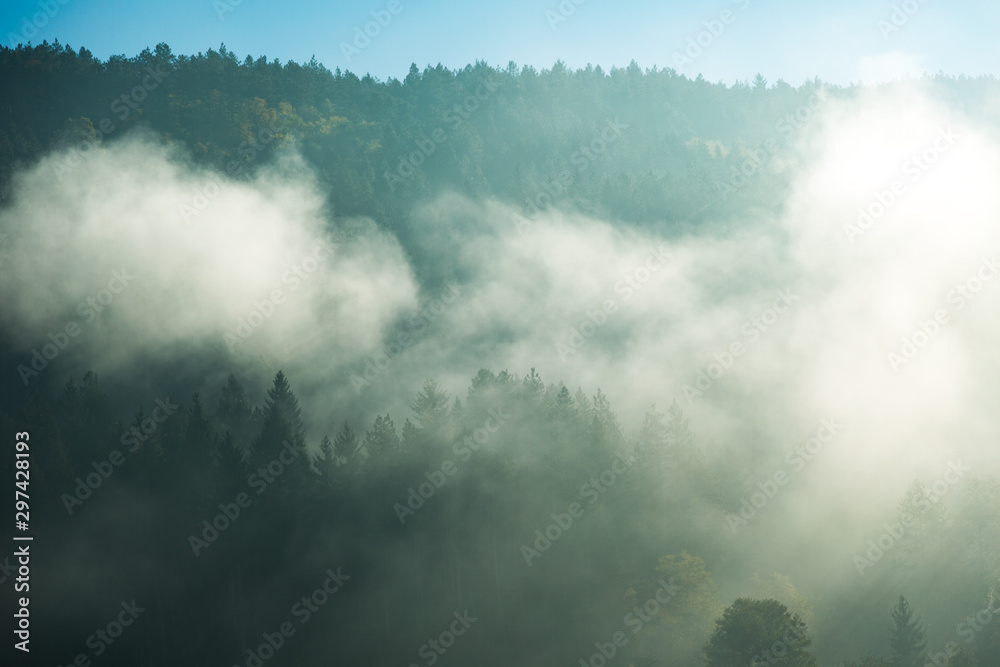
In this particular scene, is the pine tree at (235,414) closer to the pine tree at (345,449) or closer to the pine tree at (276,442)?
the pine tree at (276,442)

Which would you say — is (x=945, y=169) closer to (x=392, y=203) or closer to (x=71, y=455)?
(x=392, y=203)

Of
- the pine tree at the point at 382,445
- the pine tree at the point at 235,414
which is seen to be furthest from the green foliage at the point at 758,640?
the pine tree at the point at 235,414

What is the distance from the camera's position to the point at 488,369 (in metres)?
89.0

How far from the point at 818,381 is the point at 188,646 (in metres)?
85.3

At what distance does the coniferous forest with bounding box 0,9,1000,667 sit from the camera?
59.0 meters

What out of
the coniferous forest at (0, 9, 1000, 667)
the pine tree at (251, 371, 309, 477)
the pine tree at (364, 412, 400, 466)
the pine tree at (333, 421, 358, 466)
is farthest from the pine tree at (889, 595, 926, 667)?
the pine tree at (251, 371, 309, 477)

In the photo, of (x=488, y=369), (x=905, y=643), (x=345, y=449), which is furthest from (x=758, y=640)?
(x=488, y=369)

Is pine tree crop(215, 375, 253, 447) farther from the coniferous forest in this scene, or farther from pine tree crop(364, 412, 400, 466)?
pine tree crop(364, 412, 400, 466)

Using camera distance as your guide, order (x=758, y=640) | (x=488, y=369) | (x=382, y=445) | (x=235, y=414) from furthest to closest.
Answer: (x=488, y=369) < (x=235, y=414) < (x=382, y=445) < (x=758, y=640)

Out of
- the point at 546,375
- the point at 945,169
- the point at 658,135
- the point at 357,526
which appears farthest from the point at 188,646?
the point at 945,169

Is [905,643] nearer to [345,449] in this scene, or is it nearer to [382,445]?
[382,445]

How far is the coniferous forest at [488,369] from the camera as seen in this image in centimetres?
5897

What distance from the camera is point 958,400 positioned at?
333 ft

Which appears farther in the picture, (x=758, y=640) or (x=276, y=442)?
(x=276, y=442)
